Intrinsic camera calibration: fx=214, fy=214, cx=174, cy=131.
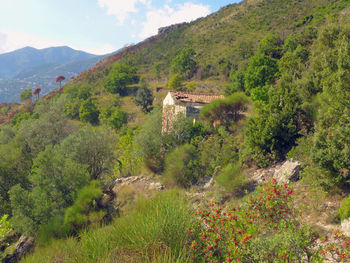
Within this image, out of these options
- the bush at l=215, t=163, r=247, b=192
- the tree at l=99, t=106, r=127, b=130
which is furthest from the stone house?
the tree at l=99, t=106, r=127, b=130

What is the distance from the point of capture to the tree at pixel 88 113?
47156 mm

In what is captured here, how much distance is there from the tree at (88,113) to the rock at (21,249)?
3482 cm

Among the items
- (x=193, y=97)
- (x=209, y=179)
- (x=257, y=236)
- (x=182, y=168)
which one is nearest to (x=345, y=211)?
(x=257, y=236)

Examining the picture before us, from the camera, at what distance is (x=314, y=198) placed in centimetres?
852

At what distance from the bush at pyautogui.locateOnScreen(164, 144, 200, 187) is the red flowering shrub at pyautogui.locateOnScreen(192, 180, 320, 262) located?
1074cm

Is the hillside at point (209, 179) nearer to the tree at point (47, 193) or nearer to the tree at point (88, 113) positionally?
the tree at point (47, 193)

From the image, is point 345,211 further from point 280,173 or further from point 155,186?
point 155,186

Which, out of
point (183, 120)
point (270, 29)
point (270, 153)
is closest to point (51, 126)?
point (183, 120)

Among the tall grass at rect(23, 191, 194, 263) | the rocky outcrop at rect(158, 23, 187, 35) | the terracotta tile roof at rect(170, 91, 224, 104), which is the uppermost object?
the rocky outcrop at rect(158, 23, 187, 35)

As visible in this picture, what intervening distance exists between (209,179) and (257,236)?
11347 millimetres

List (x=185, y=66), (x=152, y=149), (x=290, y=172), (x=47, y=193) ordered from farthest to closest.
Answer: (x=185, y=66), (x=152, y=149), (x=47, y=193), (x=290, y=172)

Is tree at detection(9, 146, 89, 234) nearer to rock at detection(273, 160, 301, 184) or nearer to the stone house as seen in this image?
the stone house

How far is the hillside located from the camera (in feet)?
13.1

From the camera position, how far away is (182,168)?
1581cm
